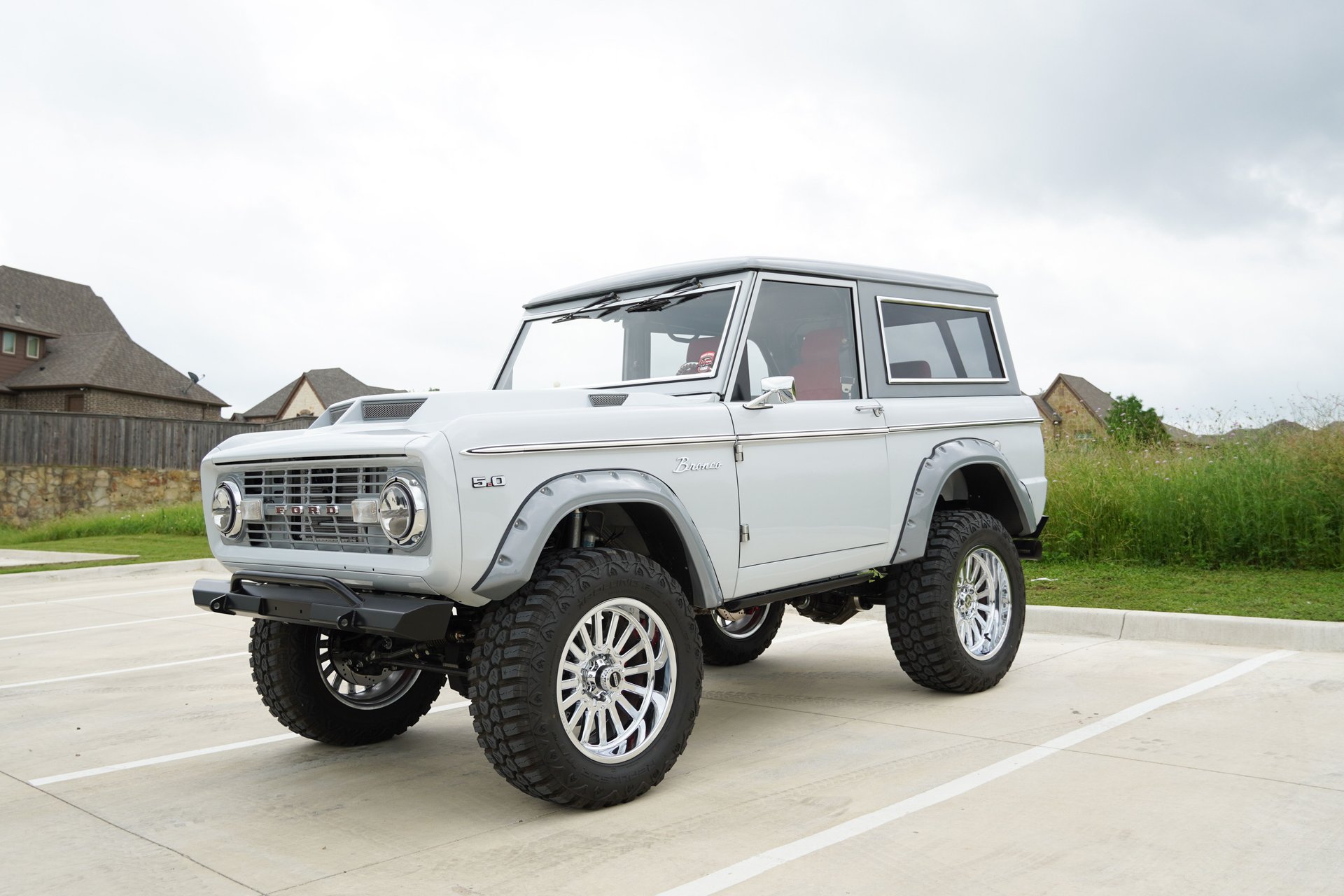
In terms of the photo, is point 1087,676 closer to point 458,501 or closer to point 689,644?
point 689,644

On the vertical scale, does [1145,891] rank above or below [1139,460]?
below

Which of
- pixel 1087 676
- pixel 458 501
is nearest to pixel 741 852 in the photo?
pixel 458 501

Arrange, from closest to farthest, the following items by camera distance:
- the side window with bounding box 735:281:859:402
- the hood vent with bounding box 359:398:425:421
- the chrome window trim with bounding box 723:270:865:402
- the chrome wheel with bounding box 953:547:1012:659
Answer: the hood vent with bounding box 359:398:425:421 < the chrome window trim with bounding box 723:270:865:402 < the side window with bounding box 735:281:859:402 < the chrome wheel with bounding box 953:547:1012:659

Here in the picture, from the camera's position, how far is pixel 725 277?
4980 millimetres

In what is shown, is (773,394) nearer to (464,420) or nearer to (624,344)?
(624,344)

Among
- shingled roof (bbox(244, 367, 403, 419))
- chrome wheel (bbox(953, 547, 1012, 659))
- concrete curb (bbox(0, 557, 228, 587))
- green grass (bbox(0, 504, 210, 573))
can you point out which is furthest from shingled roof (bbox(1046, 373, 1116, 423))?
chrome wheel (bbox(953, 547, 1012, 659))

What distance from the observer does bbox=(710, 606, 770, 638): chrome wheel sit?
675 cm

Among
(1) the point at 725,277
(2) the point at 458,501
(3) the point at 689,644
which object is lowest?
(3) the point at 689,644

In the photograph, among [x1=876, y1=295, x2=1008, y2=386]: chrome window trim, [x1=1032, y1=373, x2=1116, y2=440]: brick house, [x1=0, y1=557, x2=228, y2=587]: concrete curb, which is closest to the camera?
[x1=876, y1=295, x2=1008, y2=386]: chrome window trim

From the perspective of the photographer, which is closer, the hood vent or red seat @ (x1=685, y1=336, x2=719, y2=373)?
the hood vent

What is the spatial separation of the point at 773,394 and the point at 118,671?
525 cm

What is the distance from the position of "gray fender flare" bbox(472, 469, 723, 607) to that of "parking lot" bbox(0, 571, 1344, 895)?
851 mm

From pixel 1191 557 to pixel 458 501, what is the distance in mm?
8759

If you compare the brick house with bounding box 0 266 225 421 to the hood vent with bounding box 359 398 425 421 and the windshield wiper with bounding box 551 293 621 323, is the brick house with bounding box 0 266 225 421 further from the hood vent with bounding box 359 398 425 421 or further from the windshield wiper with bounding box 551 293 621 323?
the hood vent with bounding box 359 398 425 421
